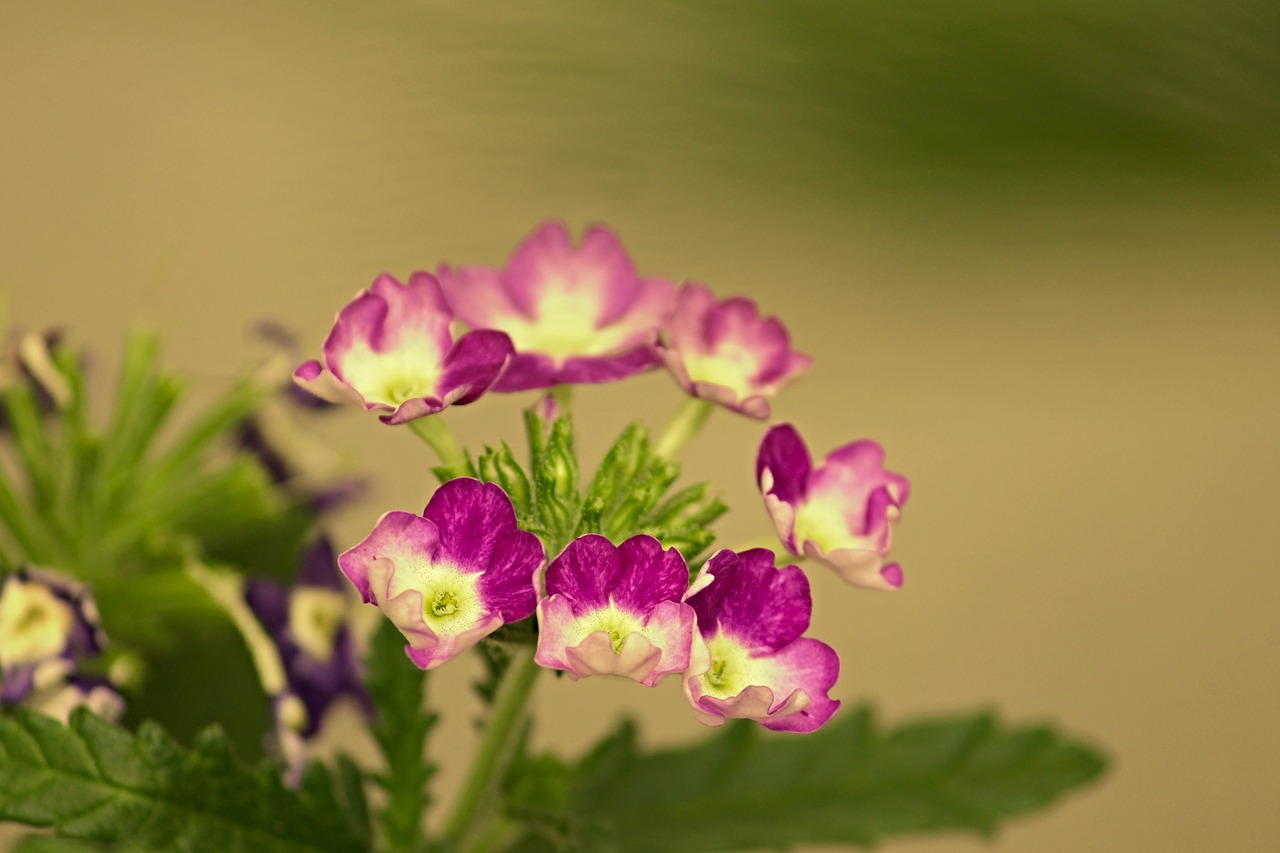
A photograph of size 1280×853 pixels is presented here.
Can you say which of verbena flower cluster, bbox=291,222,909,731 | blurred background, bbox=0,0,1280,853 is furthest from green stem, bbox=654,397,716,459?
blurred background, bbox=0,0,1280,853

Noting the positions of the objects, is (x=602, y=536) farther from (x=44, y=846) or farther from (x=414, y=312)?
(x=44, y=846)

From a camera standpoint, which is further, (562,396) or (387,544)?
(562,396)

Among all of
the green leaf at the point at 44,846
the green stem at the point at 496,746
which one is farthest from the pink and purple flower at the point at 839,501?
the green leaf at the point at 44,846

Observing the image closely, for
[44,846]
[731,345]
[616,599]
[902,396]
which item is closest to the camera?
[616,599]

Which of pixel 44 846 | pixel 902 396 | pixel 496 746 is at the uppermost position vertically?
pixel 902 396

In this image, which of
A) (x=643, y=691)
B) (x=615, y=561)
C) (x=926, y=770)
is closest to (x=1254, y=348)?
(x=643, y=691)

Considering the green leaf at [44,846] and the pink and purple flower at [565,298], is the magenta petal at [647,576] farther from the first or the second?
the green leaf at [44,846]

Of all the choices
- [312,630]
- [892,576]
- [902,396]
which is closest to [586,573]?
[892,576]
